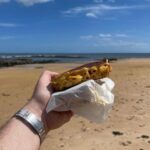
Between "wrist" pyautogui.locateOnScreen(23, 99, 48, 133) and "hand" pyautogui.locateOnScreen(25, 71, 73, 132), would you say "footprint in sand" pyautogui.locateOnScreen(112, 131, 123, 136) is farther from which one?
"wrist" pyautogui.locateOnScreen(23, 99, 48, 133)

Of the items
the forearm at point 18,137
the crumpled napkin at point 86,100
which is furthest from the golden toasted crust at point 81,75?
the forearm at point 18,137

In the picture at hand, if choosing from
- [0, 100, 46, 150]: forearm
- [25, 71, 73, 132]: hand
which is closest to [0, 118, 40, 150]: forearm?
[0, 100, 46, 150]: forearm

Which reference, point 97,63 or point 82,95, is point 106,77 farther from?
point 82,95

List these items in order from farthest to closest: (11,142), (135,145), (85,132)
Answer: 1. (85,132)
2. (135,145)
3. (11,142)

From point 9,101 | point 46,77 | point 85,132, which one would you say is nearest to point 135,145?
point 85,132

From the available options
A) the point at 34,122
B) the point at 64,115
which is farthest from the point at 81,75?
the point at 34,122

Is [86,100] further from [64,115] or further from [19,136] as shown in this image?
[19,136]
